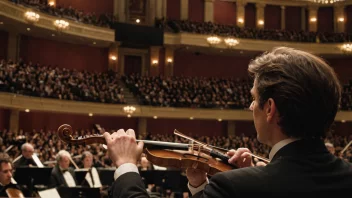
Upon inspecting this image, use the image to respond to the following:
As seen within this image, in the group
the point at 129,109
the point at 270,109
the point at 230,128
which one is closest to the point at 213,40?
the point at 230,128

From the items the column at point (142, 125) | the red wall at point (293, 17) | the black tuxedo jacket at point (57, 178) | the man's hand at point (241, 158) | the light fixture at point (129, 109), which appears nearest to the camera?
the man's hand at point (241, 158)

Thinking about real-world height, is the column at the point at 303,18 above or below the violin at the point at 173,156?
above

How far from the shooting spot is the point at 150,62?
90.1 feet

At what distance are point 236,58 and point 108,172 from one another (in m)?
23.1

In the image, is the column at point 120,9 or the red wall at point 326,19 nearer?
the column at point 120,9

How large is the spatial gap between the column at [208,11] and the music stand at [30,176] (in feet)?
76.7

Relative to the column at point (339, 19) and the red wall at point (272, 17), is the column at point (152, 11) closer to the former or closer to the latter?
the red wall at point (272, 17)

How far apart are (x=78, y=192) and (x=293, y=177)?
5465 mm

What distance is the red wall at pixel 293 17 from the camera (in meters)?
31.8

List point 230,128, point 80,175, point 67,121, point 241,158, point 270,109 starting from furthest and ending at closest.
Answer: point 230,128 → point 67,121 → point 80,175 → point 241,158 → point 270,109

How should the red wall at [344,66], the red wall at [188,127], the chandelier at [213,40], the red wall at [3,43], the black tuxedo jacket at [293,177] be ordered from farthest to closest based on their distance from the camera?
the red wall at [344,66] → the red wall at [188,127] → the chandelier at [213,40] → the red wall at [3,43] → the black tuxedo jacket at [293,177]

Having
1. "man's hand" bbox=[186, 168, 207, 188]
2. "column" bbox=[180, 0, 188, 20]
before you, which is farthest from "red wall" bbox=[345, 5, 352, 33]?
"man's hand" bbox=[186, 168, 207, 188]

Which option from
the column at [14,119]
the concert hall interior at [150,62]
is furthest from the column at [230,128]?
the column at [14,119]

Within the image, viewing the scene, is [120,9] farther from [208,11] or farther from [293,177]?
[293,177]
